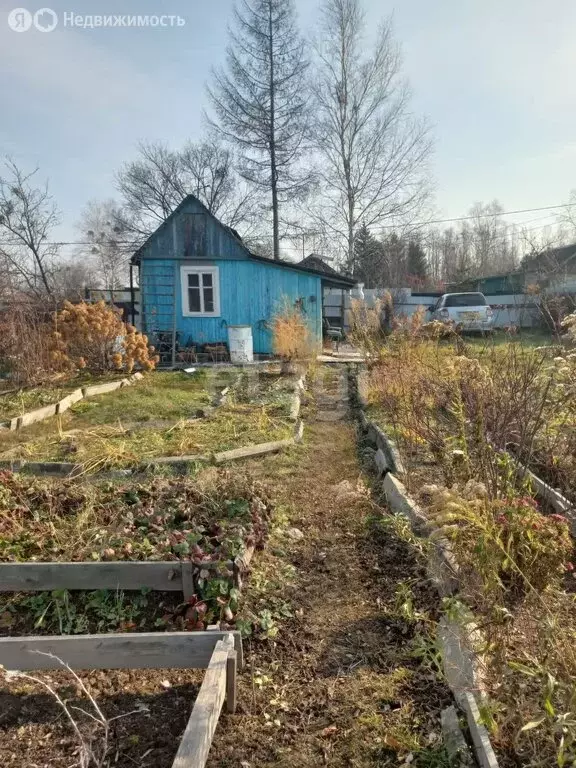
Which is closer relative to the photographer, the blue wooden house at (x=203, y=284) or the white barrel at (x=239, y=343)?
the white barrel at (x=239, y=343)

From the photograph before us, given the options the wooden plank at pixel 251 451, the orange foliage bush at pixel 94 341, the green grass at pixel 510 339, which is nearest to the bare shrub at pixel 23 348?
the orange foliage bush at pixel 94 341

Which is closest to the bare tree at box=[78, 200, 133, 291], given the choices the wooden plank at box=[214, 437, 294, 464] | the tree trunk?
the tree trunk

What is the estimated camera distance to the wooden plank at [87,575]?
284 centimetres

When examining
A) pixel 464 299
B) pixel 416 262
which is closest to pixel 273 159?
pixel 464 299

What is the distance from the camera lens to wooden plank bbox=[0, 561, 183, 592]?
2838mm

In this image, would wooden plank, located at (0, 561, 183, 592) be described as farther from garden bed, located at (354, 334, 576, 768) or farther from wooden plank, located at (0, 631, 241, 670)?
garden bed, located at (354, 334, 576, 768)

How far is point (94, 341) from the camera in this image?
10156mm

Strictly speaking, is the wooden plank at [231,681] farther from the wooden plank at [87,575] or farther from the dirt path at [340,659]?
the wooden plank at [87,575]

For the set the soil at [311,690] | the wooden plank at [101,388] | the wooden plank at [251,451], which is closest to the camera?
the soil at [311,690]

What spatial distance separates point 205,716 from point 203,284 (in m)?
12.9

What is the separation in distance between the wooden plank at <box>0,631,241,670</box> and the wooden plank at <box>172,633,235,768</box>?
0.15 meters

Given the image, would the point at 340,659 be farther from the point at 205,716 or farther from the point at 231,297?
the point at 231,297

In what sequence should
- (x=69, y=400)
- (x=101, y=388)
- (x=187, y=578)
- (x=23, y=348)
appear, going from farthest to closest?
(x=101, y=388) < (x=23, y=348) < (x=69, y=400) < (x=187, y=578)

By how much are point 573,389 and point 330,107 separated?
24283 millimetres
